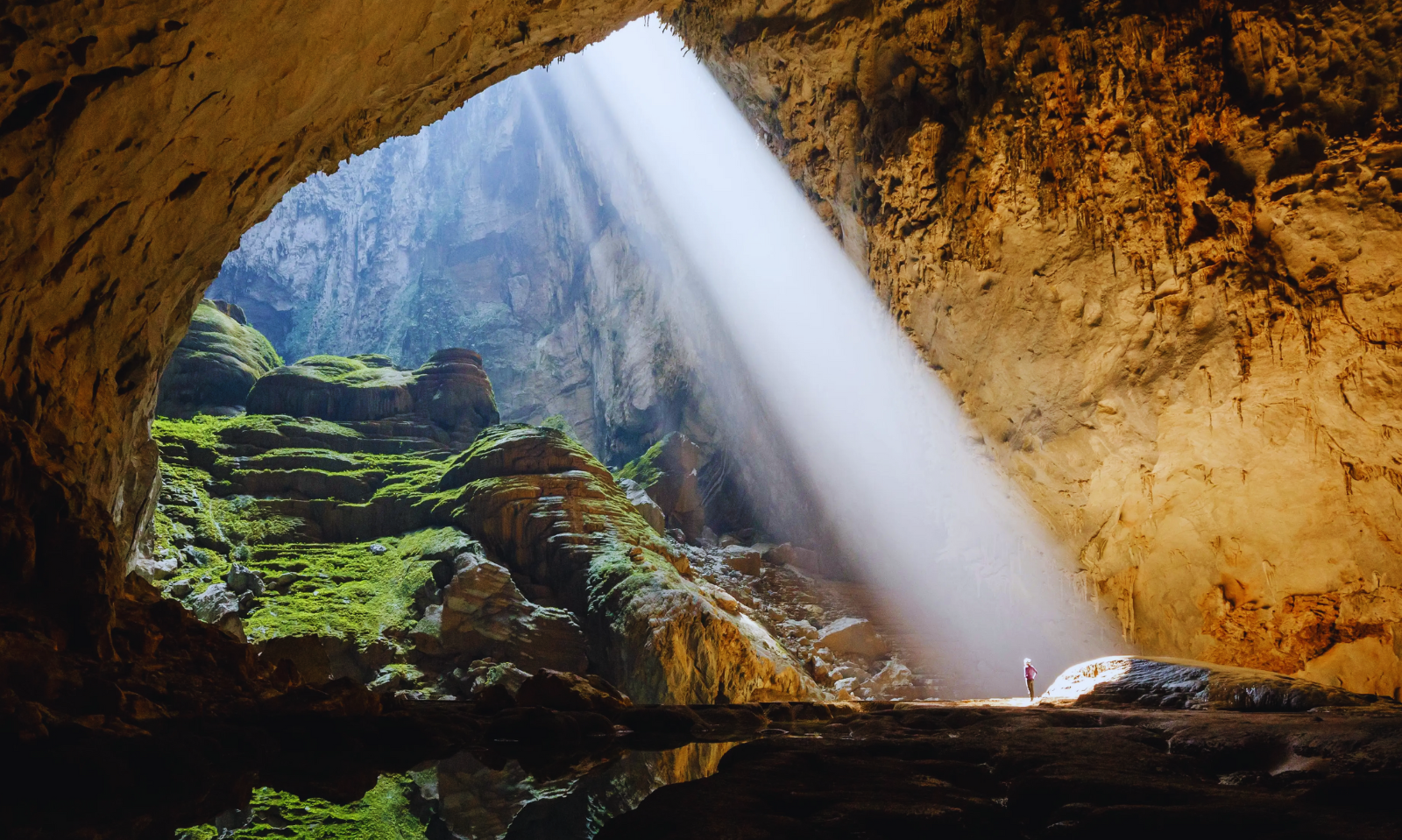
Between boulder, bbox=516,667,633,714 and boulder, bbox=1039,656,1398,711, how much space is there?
671 centimetres

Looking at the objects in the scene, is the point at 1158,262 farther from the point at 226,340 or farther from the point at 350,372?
the point at 226,340

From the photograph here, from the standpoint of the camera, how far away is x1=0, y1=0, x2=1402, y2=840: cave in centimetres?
457

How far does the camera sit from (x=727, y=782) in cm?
415

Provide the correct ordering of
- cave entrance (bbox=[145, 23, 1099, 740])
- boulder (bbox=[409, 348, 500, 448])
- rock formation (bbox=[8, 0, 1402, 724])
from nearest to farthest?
rock formation (bbox=[8, 0, 1402, 724])
cave entrance (bbox=[145, 23, 1099, 740])
boulder (bbox=[409, 348, 500, 448])

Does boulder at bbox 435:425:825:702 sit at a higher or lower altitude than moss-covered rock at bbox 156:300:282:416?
lower

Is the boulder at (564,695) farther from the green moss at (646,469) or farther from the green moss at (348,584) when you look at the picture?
the green moss at (646,469)

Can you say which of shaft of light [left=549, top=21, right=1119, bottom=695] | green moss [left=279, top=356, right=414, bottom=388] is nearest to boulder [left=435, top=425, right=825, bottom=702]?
shaft of light [left=549, top=21, right=1119, bottom=695]

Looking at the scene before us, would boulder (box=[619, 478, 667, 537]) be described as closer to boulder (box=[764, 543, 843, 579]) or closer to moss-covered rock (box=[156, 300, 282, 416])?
boulder (box=[764, 543, 843, 579])

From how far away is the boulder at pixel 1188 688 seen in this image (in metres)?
8.53

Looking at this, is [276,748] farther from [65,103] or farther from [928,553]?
[928,553]

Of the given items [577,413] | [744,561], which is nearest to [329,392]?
[744,561]

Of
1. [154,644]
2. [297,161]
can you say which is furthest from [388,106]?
[154,644]

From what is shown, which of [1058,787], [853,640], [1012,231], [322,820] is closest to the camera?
[1058,787]

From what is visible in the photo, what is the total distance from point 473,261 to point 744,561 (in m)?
42.8
